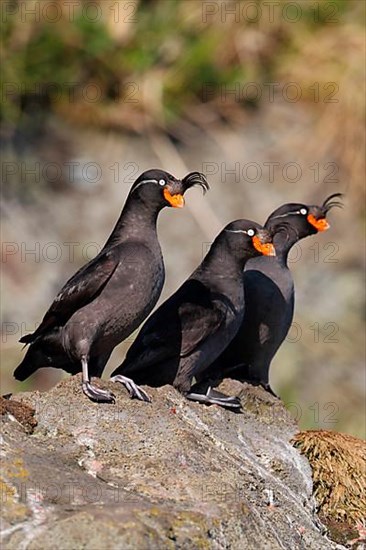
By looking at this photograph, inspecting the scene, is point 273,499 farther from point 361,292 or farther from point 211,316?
point 361,292

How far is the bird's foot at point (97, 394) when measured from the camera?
22.8ft

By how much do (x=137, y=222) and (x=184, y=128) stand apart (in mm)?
9480

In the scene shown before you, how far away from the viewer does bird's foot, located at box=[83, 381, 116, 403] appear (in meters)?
6.95

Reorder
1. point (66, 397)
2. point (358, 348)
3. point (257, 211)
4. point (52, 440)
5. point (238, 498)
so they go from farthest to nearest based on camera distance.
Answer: point (257, 211), point (358, 348), point (66, 397), point (52, 440), point (238, 498)

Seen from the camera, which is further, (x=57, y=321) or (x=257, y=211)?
(x=257, y=211)

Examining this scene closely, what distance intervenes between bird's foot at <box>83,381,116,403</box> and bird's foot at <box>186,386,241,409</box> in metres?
0.94

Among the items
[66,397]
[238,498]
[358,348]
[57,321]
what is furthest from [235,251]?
[358,348]

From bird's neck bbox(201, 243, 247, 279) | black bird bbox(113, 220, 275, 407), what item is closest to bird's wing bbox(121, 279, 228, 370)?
black bird bbox(113, 220, 275, 407)

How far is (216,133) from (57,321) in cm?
1023

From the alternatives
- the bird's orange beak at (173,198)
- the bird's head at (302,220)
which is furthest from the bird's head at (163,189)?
the bird's head at (302,220)

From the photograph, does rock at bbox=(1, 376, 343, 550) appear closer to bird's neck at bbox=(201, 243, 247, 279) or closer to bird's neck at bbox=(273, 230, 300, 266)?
bird's neck at bbox=(201, 243, 247, 279)

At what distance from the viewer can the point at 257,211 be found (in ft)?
56.4

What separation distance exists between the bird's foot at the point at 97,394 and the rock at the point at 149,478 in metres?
0.04

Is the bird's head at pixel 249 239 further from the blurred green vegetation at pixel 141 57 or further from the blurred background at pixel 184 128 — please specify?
the blurred green vegetation at pixel 141 57
